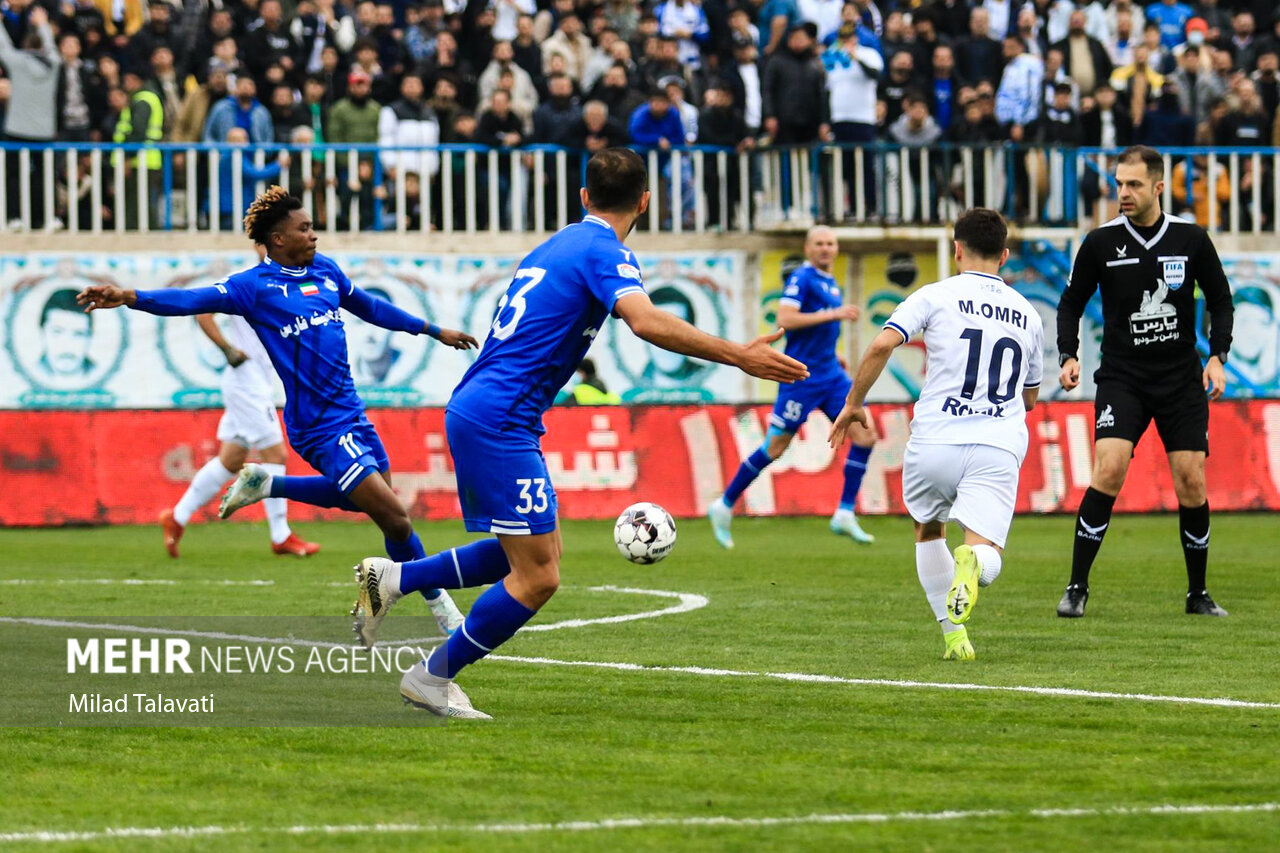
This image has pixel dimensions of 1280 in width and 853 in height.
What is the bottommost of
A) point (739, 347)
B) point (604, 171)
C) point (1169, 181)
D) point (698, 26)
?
point (739, 347)

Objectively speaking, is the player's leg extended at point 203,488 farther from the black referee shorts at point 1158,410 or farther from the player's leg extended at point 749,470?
the black referee shorts at point 1158,410

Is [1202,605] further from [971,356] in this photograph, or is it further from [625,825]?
[625,825]

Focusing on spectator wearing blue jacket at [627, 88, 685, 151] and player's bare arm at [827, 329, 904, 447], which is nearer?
player's bare arm at [827, 329, 904, 447]

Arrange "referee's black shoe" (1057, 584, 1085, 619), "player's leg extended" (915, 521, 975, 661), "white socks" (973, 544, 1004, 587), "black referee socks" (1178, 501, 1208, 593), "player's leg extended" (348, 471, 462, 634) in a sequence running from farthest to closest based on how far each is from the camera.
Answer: "black referee socks" (1178, 501, 1208, 593) → "referee's black shoe" (1057, 584, 1085, 619) → "player's leg extended" (348, 471, 462, 634) → "player's leg extended" (915, 521, 975, 661) → "white socks" (973, 544, 1004, 587)

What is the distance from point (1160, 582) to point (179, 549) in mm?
8187

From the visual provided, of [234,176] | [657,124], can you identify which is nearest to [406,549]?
[657,124]

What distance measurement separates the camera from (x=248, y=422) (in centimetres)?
1578

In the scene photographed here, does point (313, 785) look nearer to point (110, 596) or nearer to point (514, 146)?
point (110, 596)

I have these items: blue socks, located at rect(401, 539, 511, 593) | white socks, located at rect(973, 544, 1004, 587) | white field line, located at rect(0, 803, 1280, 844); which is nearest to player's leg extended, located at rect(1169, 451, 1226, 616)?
white socks, located at rect(973, 544, 1004, 587)

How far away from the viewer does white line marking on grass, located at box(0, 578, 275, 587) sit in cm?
1309

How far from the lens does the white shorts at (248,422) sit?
15.8 metres

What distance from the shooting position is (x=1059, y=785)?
604 centimetres

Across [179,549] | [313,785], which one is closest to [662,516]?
[313,785]

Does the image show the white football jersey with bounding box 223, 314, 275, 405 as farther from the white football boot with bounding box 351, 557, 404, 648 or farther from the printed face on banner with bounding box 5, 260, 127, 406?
the printed face on banner with bounding box 5, 260, 127, 406
